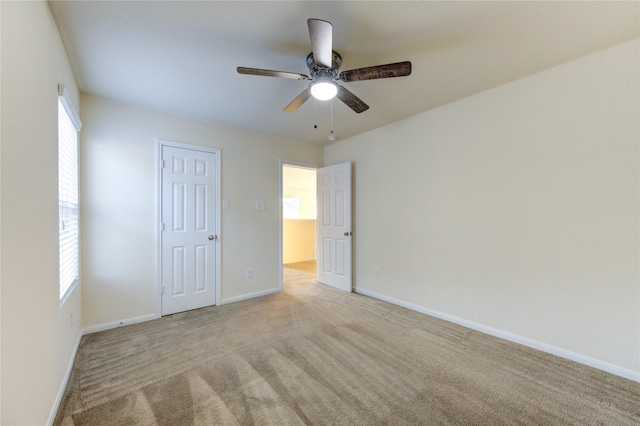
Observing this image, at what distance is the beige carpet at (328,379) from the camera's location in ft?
5.01

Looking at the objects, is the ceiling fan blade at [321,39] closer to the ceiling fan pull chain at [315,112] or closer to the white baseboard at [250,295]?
the ceiling fan pull chain at [315,112]

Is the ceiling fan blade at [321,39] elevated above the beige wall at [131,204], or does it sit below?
above

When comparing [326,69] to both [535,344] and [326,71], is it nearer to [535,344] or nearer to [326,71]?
[326,71]

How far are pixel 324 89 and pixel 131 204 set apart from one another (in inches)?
96.5

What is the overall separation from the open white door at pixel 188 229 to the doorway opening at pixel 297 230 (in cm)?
190

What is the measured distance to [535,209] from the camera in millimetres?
Result: 2244

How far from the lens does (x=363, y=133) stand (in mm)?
3801

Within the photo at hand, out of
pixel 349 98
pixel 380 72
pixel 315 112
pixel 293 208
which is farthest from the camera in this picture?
pixel 293 208

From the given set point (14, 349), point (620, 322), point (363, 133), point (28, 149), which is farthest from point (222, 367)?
point (363, 133)

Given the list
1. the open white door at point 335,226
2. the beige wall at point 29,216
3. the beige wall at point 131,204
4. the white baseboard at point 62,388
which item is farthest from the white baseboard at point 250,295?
the beige wall at point 29,216

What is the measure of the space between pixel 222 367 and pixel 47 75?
2272 millimetres

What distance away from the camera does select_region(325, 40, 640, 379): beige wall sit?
1.87 meters

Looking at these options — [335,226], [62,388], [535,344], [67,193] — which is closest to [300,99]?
[67,193]

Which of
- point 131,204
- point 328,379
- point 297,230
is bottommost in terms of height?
point 328,379
